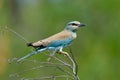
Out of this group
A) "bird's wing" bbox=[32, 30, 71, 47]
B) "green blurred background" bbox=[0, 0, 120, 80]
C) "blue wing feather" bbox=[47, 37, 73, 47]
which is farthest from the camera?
"green blurred background" bbox=[0, 0, 120, 80]

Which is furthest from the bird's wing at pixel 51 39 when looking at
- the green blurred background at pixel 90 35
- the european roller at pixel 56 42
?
the green blurred background at pixel 90 35

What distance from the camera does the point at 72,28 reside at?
643 centimetres

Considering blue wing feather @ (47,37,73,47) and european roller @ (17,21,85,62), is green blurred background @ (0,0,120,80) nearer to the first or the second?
european roller @ (17,21,85,62)

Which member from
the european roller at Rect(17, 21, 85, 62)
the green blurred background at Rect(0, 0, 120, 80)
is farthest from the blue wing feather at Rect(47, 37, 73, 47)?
the green blurred background at Rect(0, 0, 120, 80)

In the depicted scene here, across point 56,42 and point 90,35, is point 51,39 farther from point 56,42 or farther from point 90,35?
point 90,35

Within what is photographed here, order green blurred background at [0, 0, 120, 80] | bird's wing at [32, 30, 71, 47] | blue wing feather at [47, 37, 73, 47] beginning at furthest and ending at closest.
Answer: green blurred background at [0, 0, 120, 80] < blue wing feather at [47, 37, 73, 47] < bird's wing at [32, 30, 71, 47]

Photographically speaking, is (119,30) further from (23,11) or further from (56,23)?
(23,11)

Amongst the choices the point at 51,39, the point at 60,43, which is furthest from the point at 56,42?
the point at 60,43

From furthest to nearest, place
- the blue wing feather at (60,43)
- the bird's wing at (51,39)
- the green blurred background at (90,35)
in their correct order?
1. the green blurred background at (90,35)
2. the blue wing feather at (60,43)
3. the bird's wing at (51,39)

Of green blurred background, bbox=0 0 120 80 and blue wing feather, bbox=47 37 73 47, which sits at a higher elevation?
blue wing feather, bbox=47 37 73 47

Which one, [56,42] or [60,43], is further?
[60,43]

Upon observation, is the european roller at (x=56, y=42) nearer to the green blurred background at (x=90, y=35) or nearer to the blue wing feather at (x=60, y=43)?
the blue wing feather at (x=60, y=43)

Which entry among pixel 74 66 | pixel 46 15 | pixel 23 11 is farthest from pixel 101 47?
pixel 74 66

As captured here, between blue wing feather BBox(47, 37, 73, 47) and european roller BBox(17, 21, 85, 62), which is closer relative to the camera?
european roller BBox(17, 21, 85, 62)
